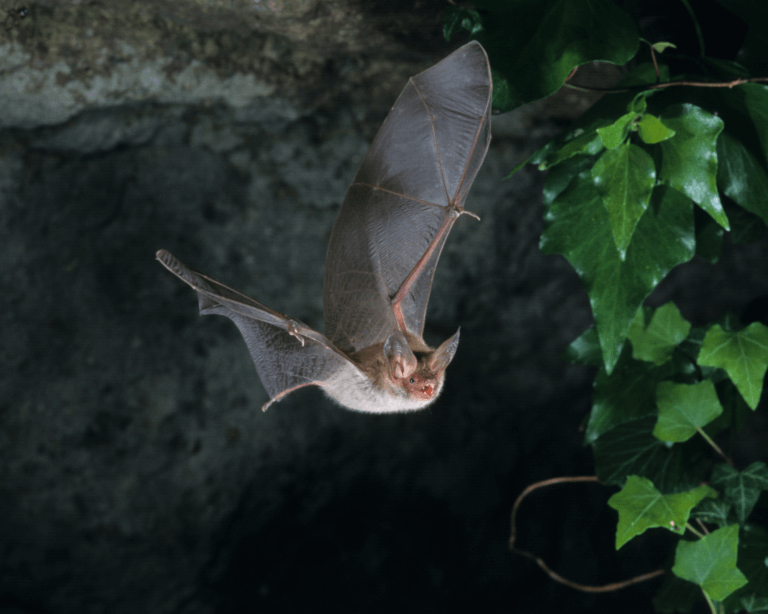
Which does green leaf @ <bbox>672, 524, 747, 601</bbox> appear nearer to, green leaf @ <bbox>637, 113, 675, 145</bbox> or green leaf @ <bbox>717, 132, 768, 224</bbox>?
green leaf @ <bbox>717, 132, 768, 224</bbox>

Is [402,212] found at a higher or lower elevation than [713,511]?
higher

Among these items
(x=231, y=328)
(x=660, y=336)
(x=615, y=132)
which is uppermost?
(x=615, y=132)

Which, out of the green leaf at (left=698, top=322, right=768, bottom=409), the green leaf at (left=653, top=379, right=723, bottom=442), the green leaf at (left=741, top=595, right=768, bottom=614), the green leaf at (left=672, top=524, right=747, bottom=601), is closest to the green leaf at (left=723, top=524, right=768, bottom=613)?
the green leaf at (left=741, top=595, right=768, bottom=614)

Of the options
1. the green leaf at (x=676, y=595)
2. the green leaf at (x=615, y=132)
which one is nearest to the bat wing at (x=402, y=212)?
the green leaf at (x=615, y=132)

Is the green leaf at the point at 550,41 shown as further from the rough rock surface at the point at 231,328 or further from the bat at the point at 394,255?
the rough rock surface at the point at 231,328

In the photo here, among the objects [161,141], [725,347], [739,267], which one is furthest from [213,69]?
[739,267]

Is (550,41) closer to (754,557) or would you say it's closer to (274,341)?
(274,341)

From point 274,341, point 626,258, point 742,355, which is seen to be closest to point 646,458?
point 742,355
